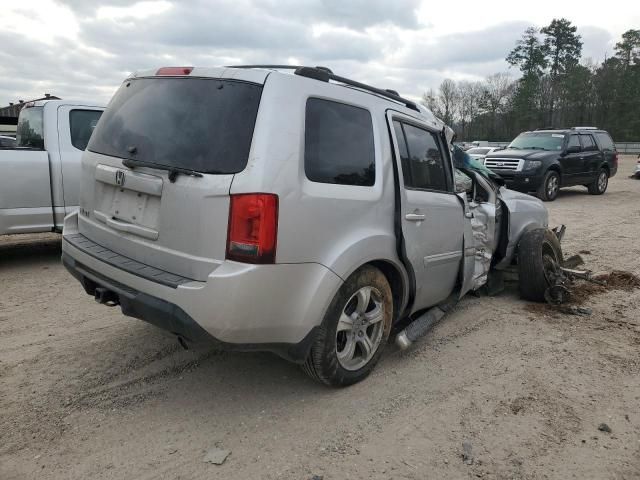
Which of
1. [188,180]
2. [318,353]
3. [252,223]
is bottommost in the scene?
[318,353]

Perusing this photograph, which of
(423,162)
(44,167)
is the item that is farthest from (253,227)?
(44,167)

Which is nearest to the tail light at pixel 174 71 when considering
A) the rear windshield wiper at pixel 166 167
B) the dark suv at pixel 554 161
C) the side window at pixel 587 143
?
the rear windshield wiper at pixel 166 167

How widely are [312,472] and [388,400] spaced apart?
0.84m

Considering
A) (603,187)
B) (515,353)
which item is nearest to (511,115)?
(603,187)

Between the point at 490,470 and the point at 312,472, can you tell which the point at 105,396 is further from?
the point at 490,470

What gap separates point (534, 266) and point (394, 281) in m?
2.05

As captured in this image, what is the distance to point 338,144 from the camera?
3.10 metres

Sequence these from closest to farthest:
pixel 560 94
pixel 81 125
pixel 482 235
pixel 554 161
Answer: pixel 482 235, pixel 81 125, pixel 554 161, pixel 560 94

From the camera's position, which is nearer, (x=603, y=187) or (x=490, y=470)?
(x=490, y=470)

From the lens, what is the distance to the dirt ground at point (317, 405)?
2.62 metres

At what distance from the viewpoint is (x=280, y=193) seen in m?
2.65

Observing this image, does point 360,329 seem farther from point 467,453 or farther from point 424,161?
point 424,161

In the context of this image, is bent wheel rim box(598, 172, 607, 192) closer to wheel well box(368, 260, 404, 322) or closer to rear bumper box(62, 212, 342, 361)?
wheel well box(368, 260, 404, 322)

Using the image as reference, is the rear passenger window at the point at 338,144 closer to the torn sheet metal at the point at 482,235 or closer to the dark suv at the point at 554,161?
the torn sheet metal at the point at 482,235
